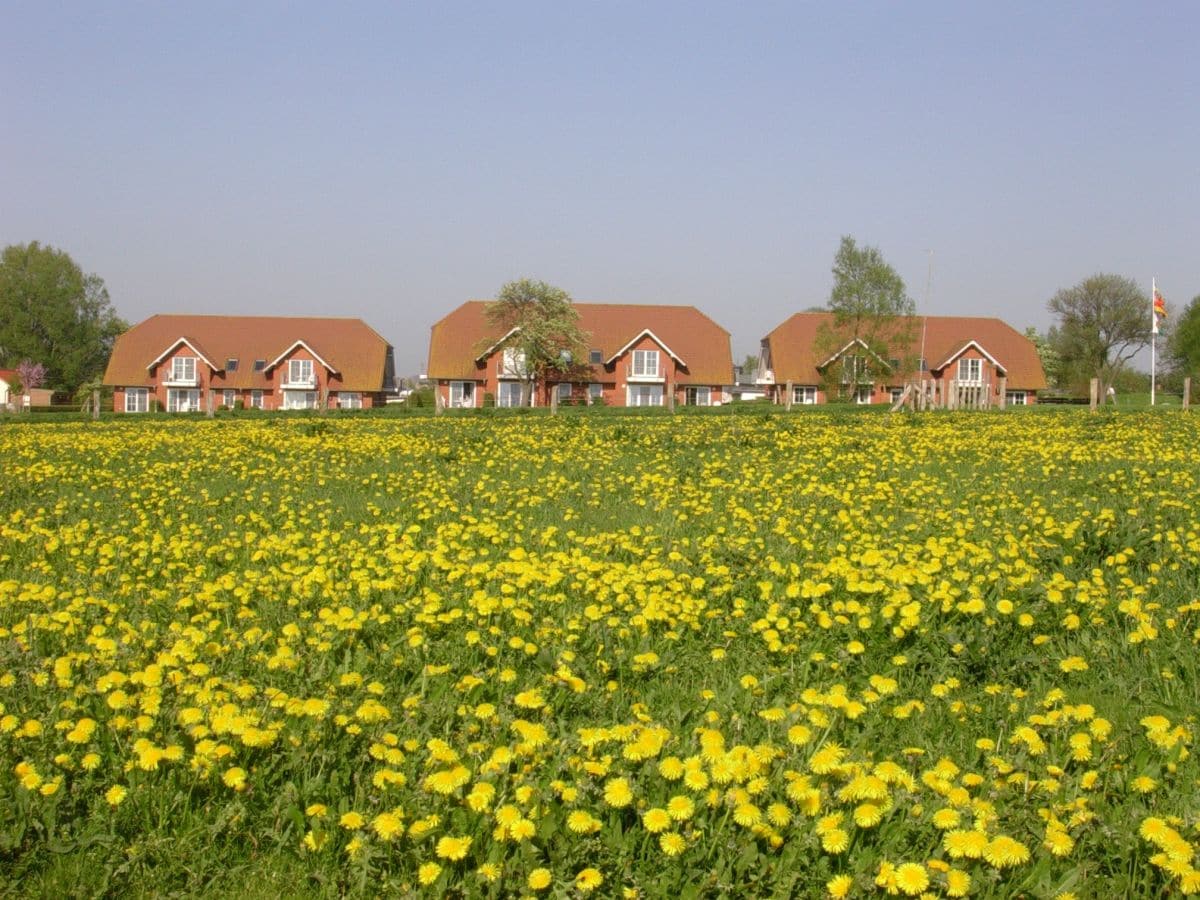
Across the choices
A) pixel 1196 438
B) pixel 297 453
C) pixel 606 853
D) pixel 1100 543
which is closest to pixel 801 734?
pixel 606 853

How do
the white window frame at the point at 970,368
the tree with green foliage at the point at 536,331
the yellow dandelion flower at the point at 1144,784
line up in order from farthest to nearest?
the white window frame at the point at 970,368 < the tree with green foliage at the point at 536,331 < the yellow dandelion flower at the point at 1144,784

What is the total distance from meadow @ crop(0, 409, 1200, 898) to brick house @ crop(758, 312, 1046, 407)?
52374 millimetres

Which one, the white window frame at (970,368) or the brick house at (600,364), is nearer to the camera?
the brick house at (600,364)

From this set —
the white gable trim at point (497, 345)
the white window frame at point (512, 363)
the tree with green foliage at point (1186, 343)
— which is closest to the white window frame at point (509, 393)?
the white window frame at point (512, 363)

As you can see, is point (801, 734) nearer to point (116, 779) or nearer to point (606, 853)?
point (606, 853)

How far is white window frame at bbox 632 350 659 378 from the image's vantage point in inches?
2514

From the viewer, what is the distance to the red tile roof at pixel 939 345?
216 ft

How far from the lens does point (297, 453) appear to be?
14.8m

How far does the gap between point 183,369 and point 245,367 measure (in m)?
3.69

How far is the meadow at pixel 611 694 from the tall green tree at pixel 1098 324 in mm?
83306

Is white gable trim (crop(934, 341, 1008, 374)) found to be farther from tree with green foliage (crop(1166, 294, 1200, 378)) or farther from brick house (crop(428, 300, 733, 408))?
tree with green foliage (crop(1166, 294, 1200, 378))

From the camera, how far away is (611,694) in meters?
4.68

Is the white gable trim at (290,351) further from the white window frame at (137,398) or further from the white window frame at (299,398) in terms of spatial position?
the white window frame at (137,398)

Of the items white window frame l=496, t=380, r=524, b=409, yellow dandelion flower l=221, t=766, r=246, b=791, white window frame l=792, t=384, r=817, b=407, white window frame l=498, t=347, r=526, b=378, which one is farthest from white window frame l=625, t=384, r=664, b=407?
yellow dandelion flower l=221, t=766, r=246, b=791
